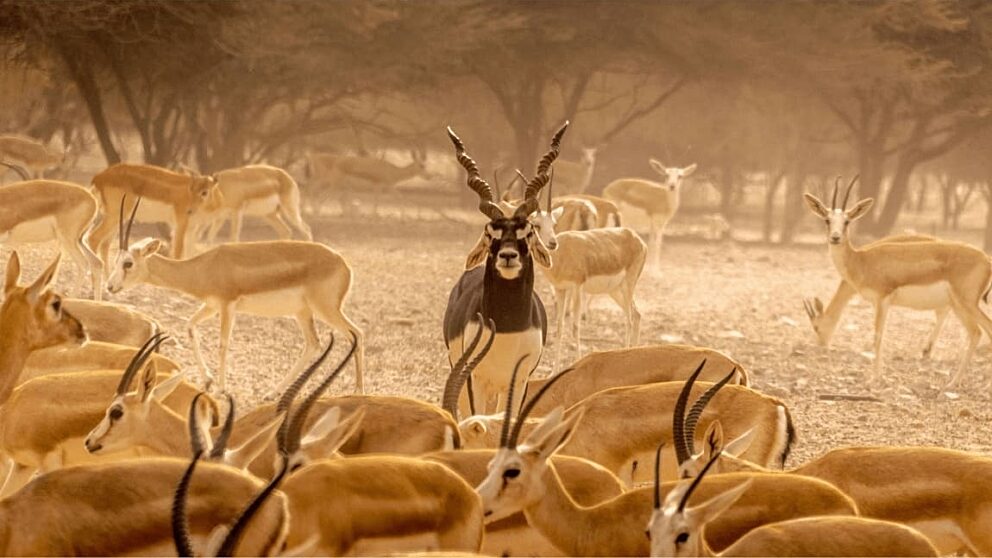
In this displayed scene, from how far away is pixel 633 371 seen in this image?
251 inches

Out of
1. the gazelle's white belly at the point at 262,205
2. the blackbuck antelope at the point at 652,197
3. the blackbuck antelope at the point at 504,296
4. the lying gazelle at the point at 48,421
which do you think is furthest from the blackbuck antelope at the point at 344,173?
the lying gazelle at the point at 48,421

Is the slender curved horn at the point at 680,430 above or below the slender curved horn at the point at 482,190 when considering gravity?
below

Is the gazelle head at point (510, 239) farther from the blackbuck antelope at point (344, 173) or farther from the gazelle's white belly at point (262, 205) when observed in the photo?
the blackbuck antelope at point (344, 173)

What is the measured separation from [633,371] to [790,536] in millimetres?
2811

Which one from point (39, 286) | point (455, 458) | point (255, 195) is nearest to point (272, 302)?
point (39, 286)

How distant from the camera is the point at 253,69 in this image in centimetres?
2022

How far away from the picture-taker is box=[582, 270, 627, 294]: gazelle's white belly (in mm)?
10383

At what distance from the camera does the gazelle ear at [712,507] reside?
336 centimetres

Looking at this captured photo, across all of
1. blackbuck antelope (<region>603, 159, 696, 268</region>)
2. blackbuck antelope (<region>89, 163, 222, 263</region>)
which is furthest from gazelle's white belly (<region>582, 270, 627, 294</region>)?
blackbuck antelope (<region>603, 159, 696, 268</region>)

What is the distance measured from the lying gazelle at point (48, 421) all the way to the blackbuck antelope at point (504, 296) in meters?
1.86

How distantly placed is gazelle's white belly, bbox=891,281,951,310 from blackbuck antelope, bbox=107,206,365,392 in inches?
153

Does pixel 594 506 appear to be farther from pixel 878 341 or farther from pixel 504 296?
pixel 878 341

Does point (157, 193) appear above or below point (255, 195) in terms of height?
above

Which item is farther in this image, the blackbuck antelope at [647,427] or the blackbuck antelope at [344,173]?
the blackbuck antelope at [344,173]
